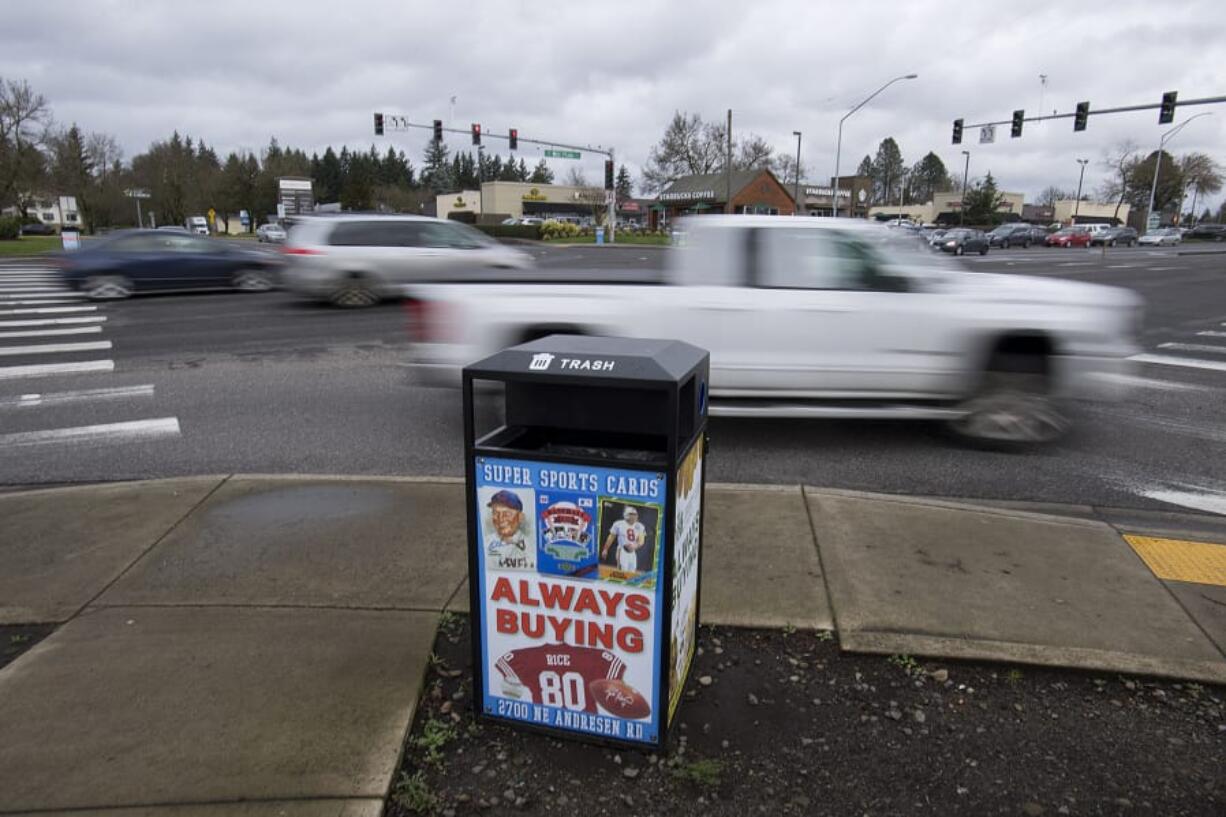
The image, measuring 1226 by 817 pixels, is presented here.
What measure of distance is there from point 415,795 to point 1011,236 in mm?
59524

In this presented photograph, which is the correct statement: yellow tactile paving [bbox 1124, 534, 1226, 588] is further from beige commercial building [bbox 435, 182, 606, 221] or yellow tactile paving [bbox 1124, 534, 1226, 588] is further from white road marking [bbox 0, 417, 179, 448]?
beige commercial building [bbox 435, 182, 606, 221]

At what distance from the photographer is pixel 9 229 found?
48.7m

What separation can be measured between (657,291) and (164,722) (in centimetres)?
432

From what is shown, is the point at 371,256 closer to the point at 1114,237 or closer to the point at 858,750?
the point at 858,750

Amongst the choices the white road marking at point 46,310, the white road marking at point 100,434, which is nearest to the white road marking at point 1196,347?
the white road marking at point 100,434

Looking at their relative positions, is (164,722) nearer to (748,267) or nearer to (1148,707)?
(1148,707)

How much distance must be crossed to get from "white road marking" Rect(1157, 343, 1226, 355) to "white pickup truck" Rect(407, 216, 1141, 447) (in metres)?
6.65

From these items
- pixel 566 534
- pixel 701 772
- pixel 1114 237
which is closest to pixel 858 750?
pixel 701 772

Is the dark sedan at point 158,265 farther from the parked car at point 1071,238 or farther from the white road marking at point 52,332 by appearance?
the parked car at point 1071,238

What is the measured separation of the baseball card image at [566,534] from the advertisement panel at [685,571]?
271 mm

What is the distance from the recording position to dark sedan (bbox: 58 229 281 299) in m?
16.2

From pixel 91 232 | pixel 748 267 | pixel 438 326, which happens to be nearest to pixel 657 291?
pixel 748 267

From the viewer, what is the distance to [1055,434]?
6.42m

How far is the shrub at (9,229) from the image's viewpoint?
4803cm
